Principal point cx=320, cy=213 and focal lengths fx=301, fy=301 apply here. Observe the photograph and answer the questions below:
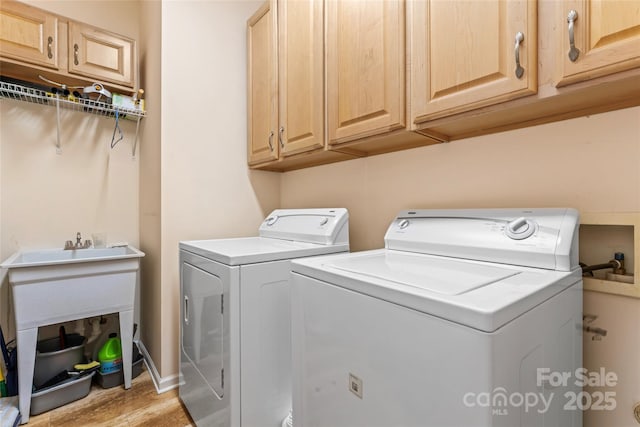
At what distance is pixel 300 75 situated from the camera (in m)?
1.62

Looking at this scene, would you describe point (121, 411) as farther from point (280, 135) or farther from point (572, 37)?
point (572, 37)

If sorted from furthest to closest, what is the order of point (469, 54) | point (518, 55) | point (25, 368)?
point (25, 368)
point (469, 54)
point (518, 55)

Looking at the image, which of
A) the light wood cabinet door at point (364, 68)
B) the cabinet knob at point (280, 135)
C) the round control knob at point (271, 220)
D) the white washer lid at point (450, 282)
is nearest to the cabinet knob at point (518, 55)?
the light wood cabinet door at point (364, 68)

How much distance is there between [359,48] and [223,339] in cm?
139

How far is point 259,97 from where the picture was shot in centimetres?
198

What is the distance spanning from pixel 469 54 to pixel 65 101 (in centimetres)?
225

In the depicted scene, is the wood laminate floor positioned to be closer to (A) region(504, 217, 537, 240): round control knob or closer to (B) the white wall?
(B) the white wall

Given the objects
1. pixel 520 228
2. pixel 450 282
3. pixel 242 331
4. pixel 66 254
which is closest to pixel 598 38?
pixel 520 228

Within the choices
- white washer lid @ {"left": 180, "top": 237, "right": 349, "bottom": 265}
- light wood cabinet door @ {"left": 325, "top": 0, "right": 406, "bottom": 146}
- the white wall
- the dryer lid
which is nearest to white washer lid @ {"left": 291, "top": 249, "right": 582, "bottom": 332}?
white washer lid @ {"left": 180, "top": 237, "right": 349, "bottom": 265}

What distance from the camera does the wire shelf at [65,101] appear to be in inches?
69.2

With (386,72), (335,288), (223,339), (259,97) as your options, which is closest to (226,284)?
(223,339)

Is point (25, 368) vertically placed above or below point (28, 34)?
below

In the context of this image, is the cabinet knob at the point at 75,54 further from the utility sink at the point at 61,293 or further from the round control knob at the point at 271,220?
the round control knob at the point at 271,220

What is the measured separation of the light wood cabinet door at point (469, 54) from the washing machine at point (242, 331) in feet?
2.52
